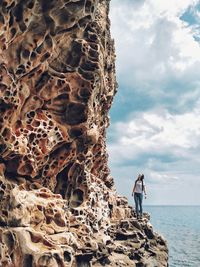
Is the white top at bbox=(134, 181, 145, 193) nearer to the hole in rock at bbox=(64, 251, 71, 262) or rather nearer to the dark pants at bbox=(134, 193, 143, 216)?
the dark pants at bbox=(134, 193, 143, 216)

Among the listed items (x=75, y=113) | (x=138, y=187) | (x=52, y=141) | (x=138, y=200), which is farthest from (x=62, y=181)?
(x=138, y=200)

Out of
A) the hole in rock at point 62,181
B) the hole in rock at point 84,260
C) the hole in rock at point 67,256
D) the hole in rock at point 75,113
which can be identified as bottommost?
the hole in rock at point 84,260

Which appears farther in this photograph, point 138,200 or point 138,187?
point 138,200

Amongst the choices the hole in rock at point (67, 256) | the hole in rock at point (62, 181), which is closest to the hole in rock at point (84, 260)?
the hole in rock at point (67, 256)

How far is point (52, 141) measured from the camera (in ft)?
69.3

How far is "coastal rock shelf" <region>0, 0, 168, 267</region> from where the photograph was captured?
610 inches

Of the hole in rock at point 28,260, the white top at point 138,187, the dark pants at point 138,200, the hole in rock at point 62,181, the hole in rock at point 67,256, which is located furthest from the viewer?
the dark pants at point 138,200

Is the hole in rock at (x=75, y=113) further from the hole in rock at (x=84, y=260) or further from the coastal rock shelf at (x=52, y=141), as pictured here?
the hole in rock at (x=84, y=260)

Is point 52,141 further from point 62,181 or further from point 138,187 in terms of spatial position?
point 138,187

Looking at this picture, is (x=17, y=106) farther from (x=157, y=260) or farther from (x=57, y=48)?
(x=157, y=260)

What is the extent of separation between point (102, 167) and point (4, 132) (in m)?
14.6

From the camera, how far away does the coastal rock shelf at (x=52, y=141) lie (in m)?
15.5

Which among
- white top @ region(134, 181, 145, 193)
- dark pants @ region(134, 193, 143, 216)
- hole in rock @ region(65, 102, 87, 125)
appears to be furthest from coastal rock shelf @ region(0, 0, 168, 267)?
white top @ region(134, 181, 145, 193)

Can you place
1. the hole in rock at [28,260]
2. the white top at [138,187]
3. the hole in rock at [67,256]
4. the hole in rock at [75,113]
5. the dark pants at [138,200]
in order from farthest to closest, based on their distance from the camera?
the dark pants at [138,200], the white top at [138,187], the hole in rock at [75,113], the hole in rock at [67,256], the hole in rock at [28,260]
